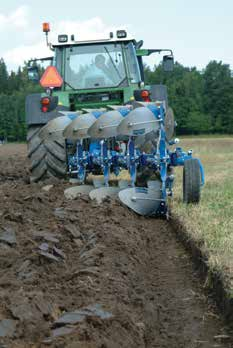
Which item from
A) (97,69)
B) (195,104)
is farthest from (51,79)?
(195,104)

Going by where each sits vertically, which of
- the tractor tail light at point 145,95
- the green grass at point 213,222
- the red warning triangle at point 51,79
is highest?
the red warning triangle at point 51,79

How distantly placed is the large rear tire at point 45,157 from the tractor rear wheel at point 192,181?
2394mm

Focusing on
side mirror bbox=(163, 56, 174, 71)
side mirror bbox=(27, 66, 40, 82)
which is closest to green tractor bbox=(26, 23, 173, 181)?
side mirror bbox=(163, 56, 174, 71)

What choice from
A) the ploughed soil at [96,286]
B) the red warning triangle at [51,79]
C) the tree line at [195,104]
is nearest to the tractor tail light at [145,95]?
the red warning triangle at [51,79]

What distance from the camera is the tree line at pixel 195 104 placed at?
54.7m

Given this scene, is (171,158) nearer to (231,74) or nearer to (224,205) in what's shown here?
(224,205)

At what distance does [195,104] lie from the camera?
57438 millimetres

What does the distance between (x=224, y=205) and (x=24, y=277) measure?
11.5 ft

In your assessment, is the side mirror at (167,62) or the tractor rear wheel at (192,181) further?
the side mirror at (167,62)

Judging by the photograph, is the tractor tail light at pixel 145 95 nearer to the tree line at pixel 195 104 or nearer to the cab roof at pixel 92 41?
the cab roof at pixel 92 41

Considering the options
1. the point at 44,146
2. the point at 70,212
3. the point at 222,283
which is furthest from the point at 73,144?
the point at 222,283

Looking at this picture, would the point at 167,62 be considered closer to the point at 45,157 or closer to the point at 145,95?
the point at 145,95

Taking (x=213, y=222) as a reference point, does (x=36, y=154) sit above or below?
above

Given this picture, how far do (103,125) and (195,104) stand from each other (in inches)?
2009
